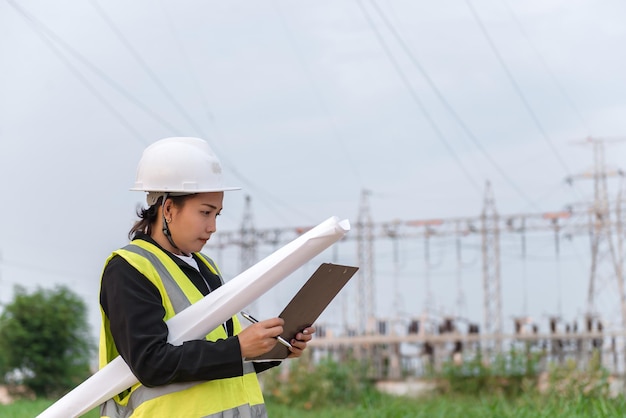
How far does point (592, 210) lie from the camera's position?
29453mm

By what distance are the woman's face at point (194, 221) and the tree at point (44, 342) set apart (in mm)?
12828

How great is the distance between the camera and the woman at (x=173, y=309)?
2496 millimetres

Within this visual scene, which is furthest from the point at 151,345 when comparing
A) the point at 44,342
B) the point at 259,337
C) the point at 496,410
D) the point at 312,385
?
the point at 44,342

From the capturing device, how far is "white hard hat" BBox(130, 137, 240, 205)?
269cm

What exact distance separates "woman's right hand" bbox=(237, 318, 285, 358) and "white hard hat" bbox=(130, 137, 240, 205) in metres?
0.39

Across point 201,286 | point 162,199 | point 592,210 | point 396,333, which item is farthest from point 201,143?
point 592,210

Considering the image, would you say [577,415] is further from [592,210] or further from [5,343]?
[592,210]

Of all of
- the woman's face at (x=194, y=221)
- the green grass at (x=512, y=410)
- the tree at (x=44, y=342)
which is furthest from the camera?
the tree at (x=44, y=342)

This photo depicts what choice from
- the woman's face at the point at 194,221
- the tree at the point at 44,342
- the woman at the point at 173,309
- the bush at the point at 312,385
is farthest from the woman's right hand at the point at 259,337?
the tree at the point at 44,342

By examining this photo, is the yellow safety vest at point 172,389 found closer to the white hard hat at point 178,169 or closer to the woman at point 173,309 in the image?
the woman at point 173,309

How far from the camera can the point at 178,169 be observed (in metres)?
2.70

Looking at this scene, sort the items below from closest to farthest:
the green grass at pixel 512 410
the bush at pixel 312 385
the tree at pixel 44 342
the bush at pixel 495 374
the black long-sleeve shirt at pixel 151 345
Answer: the black long-sleeve shirt at pixel 151 345 < the green grass at pixel 512 410 < the bush at pixel 312 385 < the bush at pixel 495 374 < the tree at pixel 44 342

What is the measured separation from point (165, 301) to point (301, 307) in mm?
347

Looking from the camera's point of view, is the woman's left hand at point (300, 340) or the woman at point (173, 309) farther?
the woman's left hand at point (300, 340)
